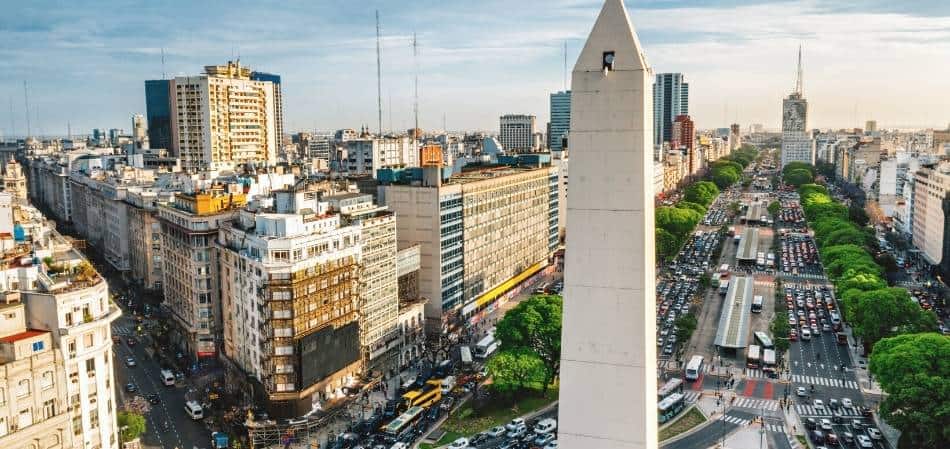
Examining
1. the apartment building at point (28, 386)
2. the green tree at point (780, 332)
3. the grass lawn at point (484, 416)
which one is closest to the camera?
the apartment building at point (28, 386)

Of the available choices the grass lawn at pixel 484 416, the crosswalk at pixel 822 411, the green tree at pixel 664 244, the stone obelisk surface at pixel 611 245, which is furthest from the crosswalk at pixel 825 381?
the green tree at pixel 664 244

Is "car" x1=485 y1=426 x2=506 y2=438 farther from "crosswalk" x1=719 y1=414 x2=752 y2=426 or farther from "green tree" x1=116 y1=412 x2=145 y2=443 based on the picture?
"green tree" x1=116 y1=412 x2=145 y2=443

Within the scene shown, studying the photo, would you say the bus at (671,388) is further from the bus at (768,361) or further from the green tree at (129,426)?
the green tree at (129,426)

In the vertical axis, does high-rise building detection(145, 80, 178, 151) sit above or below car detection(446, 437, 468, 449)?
above

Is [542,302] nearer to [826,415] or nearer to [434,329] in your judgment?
[434,329]

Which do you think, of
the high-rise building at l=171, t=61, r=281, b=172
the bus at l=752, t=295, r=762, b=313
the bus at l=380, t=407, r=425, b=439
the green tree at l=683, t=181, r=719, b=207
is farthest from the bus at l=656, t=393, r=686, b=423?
the green tree at l=683, t=181, r=719, b=207

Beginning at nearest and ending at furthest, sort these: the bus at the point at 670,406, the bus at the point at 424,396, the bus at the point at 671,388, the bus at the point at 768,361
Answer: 1. the bus at the point at 670,406
2. the bus at the point at 424,396
3. the bus at the point at 671,388
4. the bus at the point at 768,361

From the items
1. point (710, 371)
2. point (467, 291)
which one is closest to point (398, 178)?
point (467, 291)
